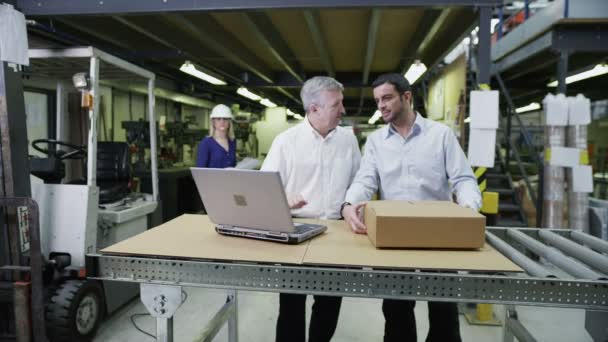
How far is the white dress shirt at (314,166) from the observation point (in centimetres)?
231

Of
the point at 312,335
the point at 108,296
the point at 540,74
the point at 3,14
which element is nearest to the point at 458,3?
the point at 312,335

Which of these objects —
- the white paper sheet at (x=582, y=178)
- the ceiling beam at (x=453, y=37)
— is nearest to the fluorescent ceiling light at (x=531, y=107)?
the ceiling beam at (x=453, y=37)

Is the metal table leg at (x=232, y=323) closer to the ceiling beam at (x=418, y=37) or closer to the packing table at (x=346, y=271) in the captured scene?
the packing table at (x=346, y=271)

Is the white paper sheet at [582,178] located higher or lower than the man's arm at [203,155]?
lower

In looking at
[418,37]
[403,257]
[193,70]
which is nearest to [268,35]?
[418,37]

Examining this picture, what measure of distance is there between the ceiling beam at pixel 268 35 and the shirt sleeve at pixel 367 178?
2.27 m

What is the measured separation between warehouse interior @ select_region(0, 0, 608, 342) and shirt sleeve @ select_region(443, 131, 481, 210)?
147mm

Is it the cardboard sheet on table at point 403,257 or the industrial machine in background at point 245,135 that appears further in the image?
the industrial machine in background at point 245,135

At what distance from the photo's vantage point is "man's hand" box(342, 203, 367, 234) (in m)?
1.78

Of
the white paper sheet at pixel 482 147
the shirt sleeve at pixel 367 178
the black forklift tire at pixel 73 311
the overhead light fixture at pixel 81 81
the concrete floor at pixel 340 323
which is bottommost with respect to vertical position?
the concrete floor at pixel 340 323

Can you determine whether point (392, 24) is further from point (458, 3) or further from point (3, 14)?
point (3, 14)

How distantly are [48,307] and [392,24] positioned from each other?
13.4 feet

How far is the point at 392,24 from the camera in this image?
174 inches

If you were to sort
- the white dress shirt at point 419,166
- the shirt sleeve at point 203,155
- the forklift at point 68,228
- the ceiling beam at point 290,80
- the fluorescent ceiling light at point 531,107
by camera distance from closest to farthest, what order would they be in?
1. the white dress shirt at point 419,166
2. the forklift at point 68,228
3. the shirt sleeve at point 203,155
4. the ceiling beam at point 290,80
5. the fluorescent ceiling light at point 531,107
